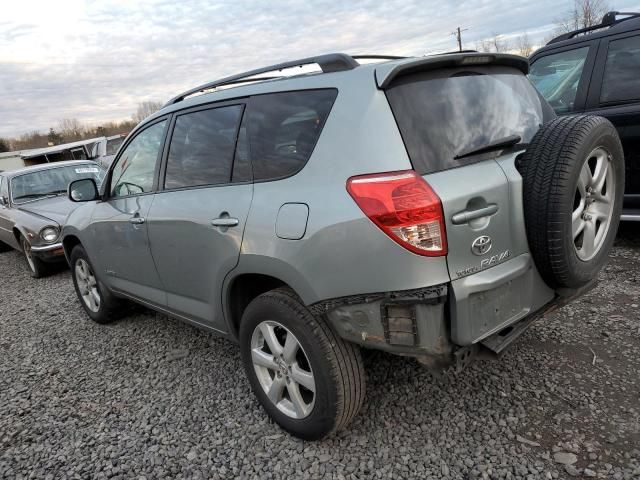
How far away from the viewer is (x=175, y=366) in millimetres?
3418

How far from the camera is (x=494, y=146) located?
2.12m

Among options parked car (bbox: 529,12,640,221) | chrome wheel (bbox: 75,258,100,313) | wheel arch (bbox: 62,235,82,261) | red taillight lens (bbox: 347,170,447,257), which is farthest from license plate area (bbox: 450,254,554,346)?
wheel arch (bbox: 62,235,82,261)

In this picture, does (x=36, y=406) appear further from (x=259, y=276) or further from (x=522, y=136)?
(x=522, y=136)

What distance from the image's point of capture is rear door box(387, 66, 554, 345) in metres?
1.90

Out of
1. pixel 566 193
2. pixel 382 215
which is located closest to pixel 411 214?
pixel 382 215

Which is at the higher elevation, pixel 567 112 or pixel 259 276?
pixel 567 112

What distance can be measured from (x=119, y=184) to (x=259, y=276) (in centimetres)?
184

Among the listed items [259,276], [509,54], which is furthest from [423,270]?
[509,54]

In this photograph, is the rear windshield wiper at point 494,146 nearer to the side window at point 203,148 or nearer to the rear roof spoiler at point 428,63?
the rear roof spoiler at point 428,63

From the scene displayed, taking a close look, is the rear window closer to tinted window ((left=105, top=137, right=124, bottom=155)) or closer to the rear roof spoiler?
the rear roof spoiler

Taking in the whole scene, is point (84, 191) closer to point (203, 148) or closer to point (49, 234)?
point (203, 148)

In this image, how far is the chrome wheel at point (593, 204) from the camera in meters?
2.27

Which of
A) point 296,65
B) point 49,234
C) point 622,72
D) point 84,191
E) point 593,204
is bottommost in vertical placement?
point 49,234

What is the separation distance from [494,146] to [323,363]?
1241mm
